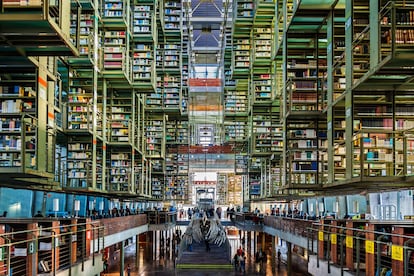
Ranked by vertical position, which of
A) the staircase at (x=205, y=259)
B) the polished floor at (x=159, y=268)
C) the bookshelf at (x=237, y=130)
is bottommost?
the polished floor at (x=159, y=268)

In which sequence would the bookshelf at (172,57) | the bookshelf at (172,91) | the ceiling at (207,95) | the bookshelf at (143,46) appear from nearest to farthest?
the bookshelf at (143,46), the bookshelf at (172,57), the bookshelf at (172,91), the ceiling at (207,95)

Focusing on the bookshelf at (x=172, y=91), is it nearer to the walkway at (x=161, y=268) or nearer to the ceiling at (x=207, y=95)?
the walkway at (x=161, y=268)

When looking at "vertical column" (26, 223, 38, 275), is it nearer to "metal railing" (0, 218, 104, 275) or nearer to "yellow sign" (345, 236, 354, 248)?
"metal railing" (0, 218, 104, 275)

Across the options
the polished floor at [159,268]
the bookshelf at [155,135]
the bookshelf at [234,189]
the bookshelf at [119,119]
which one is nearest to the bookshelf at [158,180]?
the bookshelf at [155,135]

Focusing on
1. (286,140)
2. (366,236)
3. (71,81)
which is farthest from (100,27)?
(366,236)

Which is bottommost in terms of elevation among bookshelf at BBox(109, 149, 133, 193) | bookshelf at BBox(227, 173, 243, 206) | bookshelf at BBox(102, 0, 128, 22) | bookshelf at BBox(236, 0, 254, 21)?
bookshelf at BBox(227, 173, 243, 206)

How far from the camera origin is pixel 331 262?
8531mm

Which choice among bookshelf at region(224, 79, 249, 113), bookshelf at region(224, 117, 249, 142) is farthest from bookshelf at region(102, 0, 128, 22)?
bookshelf at region(224, 117, 249, 142)

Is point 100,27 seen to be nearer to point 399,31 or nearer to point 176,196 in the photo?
point 399,31

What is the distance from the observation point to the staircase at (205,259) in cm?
1839

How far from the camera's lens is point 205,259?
63.6ft

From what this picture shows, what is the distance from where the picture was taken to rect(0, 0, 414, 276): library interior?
732cm

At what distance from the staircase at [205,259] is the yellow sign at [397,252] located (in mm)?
12711

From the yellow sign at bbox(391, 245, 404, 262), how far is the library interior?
12 mm
